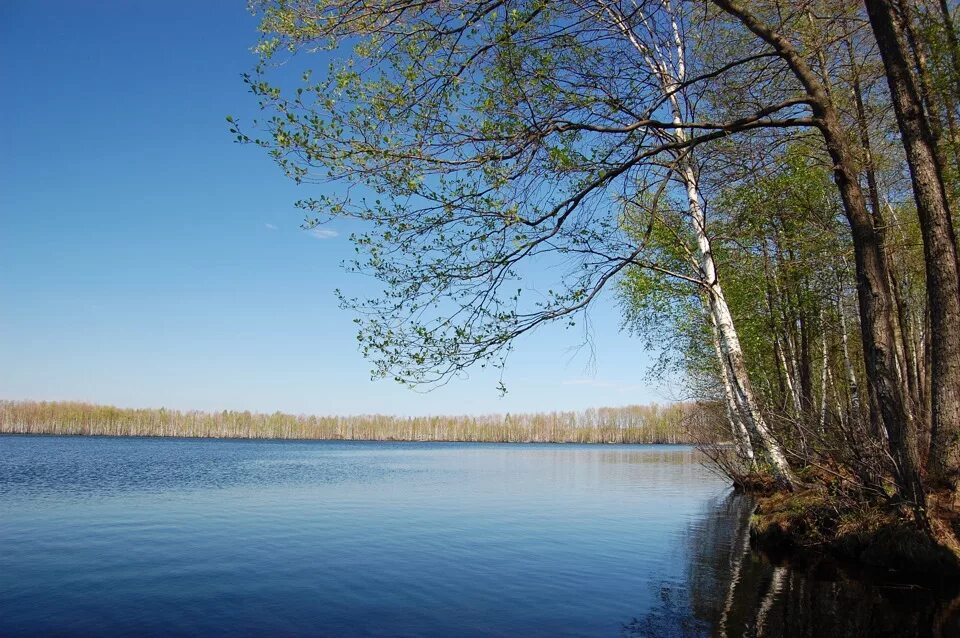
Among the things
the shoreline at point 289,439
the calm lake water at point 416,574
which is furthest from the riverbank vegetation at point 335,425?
the calm lake water at point 416,574

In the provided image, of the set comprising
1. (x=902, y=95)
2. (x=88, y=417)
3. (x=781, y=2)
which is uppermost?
(x=781, y=2)

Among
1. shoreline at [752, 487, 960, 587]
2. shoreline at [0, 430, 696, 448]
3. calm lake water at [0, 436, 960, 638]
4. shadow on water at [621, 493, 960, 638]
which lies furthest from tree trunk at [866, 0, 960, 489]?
shoreline at [0, 430, 696, 448]

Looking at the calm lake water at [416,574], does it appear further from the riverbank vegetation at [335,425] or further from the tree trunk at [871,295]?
→ the riverbank vegetation at [335,425]

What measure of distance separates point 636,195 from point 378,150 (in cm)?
419

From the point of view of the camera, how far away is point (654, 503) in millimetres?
22953

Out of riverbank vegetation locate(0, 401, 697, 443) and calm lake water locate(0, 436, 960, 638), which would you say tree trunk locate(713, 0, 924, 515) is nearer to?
calm lake water locate(0, 436, 960, 638)

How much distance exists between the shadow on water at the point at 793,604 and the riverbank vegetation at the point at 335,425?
118035mm

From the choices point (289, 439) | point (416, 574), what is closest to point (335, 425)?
point (289, 439)

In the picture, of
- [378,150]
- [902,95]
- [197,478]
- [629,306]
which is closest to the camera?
[378,150]

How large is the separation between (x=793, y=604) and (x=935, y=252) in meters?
5.48

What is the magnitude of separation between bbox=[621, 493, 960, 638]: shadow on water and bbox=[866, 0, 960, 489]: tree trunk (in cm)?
188

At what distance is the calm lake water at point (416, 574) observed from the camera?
321 inches

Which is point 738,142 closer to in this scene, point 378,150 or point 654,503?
point 378,150

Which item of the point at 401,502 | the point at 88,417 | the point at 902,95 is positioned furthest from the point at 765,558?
the point at 88,417
